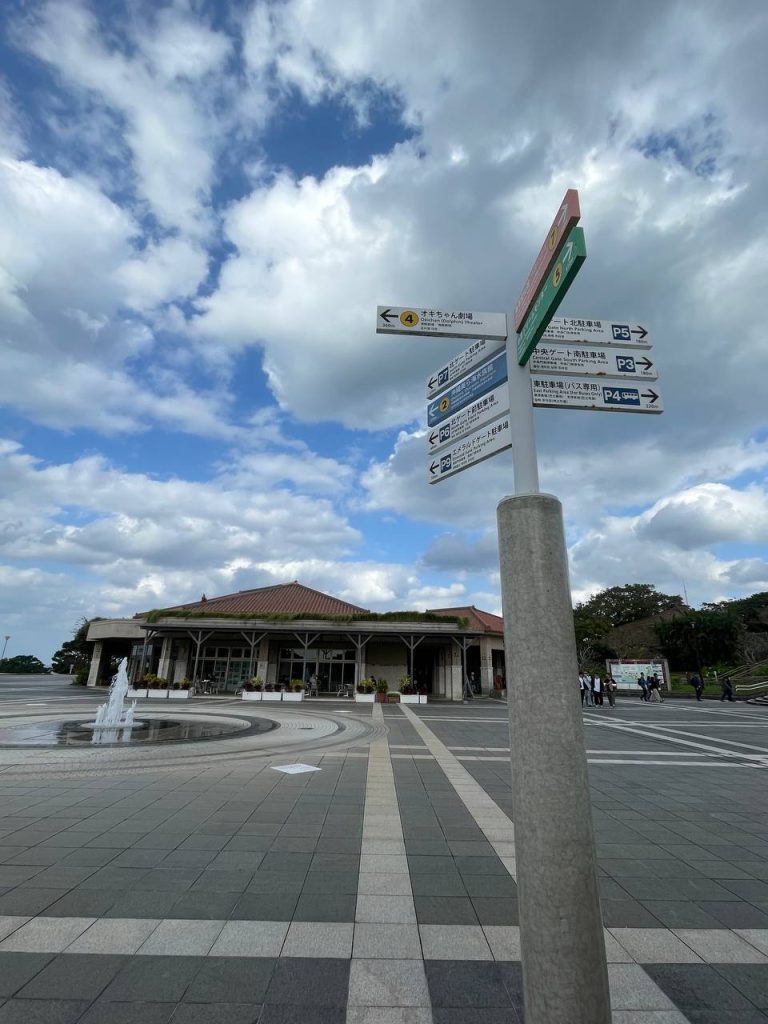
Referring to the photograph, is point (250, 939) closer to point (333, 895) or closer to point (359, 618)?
point (333, 895)

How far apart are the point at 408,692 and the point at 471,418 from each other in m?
23.1

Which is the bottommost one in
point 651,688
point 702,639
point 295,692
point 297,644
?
point 295,692

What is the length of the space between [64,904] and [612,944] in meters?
3.66

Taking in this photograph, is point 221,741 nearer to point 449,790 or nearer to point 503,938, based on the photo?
point 449,790

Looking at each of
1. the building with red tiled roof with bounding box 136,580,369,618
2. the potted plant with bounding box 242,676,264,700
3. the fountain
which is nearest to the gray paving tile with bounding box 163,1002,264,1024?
the fountain

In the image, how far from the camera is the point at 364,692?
24.3 meters

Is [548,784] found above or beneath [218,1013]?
above

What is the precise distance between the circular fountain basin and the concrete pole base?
33.6 feet

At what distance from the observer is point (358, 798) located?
642 centimetres

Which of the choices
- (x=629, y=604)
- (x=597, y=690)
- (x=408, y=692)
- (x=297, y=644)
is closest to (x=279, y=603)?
(x=297, y=644)

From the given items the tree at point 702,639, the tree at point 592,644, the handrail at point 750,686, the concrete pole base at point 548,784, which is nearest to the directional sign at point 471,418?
the concrete pole base at point 548,784

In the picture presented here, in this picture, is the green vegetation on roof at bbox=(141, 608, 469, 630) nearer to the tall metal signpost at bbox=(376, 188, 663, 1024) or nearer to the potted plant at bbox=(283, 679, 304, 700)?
the potted plant at bbox=(283, 679, 304, 700)

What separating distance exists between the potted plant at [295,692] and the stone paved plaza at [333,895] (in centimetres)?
1644

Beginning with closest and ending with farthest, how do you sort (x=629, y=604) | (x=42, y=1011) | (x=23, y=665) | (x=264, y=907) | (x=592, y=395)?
(x=42, y=1011)
(x=592, y=395)
(x=264, y=907)
(x=629, y=604)
(x=23, y=665)
